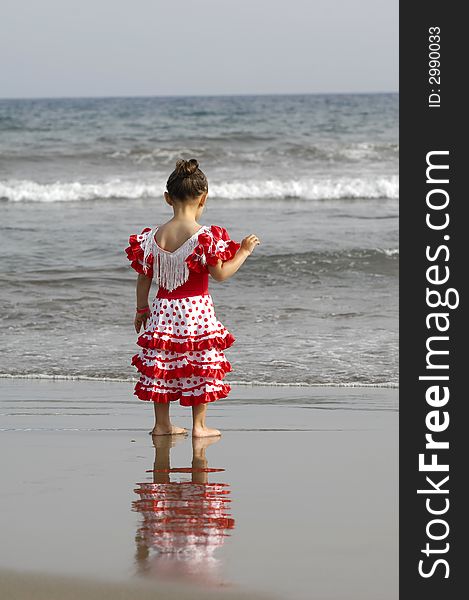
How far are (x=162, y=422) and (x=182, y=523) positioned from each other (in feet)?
4.79

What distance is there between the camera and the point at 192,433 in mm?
4941

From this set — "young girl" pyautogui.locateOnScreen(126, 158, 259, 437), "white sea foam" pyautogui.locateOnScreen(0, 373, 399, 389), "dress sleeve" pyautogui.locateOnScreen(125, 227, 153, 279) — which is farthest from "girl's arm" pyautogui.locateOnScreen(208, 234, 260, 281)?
"white sea foam" pyautogui.locateOnScreen(0, 373, 399, 389)

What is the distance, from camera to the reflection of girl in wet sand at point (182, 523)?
10.2 ft

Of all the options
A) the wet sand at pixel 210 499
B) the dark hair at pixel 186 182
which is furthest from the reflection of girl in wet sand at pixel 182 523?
the dark hair at pixel 186 182

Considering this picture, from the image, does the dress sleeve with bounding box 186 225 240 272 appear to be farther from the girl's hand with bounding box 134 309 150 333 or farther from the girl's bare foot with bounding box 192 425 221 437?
the girl's bare foot with bounding box 192 425 221 437

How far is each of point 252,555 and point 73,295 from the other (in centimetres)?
614

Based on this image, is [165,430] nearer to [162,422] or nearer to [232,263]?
[162,422]

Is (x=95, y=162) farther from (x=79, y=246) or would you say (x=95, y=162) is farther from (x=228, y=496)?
(x=228, y=496)

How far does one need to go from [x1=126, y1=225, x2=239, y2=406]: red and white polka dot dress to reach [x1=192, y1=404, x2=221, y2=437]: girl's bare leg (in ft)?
0.12

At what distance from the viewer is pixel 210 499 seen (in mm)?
3816

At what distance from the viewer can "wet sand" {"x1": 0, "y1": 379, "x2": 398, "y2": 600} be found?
3.06m

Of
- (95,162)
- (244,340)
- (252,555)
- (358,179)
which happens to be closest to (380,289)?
(244,340)

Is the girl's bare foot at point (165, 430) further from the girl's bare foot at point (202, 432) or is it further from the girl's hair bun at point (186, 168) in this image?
the girl's hair bun at point (186, 168)

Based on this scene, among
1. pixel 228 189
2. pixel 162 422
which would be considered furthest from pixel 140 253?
pixel 228 189
